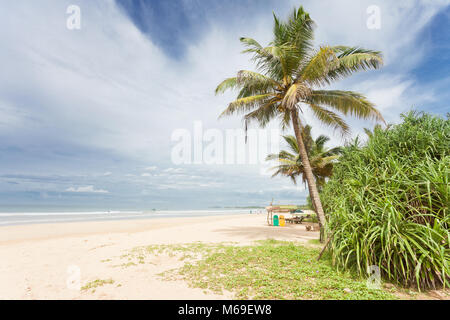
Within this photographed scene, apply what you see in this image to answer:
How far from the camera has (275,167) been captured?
18875mm

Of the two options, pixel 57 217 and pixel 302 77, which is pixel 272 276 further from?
pixel 57 217

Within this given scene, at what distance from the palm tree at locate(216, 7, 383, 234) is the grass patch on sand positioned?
3.72 m

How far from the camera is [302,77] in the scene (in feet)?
28.1

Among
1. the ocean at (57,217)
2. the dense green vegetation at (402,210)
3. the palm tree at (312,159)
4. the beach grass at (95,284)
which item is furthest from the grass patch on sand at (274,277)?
the ocean at (57,217)

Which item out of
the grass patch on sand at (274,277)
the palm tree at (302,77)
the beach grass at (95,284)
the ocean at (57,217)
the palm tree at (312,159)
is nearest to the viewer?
the grass patch on sand at (274,277)

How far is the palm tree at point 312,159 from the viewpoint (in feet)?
56.6

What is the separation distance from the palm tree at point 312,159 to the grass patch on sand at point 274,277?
12.6 m

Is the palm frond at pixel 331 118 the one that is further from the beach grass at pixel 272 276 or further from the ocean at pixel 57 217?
the ocean at pixel 57 217

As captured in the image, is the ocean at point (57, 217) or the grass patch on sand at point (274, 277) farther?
the ocean at point (57, 217)

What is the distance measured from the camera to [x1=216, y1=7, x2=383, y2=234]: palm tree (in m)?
7.99

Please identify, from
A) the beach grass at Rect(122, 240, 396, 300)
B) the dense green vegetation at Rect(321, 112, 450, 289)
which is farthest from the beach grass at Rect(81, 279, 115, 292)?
the dense green vegetation at Rect(321, 112, 450, 289)
